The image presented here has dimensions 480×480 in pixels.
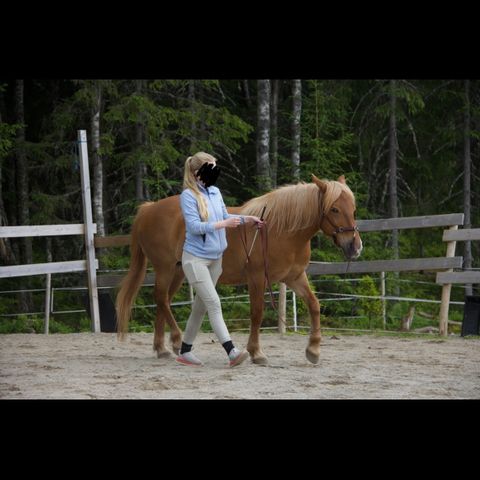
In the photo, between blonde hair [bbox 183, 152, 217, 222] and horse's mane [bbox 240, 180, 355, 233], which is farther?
horse's mane [bbox 240, 180, 355, 233]

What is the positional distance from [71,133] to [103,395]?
34.9ft

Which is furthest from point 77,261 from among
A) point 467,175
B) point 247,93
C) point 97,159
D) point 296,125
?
point 467,175

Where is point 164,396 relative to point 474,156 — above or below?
below

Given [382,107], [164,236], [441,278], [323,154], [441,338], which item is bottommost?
[441,338]

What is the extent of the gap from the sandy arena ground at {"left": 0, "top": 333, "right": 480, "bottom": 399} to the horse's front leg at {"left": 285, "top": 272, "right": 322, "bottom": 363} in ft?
0.35

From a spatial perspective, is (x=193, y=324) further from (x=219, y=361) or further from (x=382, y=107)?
(x=382, y=107)

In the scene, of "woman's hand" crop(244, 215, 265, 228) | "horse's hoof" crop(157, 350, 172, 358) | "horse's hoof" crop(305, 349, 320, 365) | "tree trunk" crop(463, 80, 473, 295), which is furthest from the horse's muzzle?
"tree trunk" crop(463, 80, 473, 295)

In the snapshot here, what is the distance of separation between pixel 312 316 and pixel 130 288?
1927 mm

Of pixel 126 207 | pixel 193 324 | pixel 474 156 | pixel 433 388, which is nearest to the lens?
pixel 433 388

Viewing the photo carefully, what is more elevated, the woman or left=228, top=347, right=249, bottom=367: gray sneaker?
the woman

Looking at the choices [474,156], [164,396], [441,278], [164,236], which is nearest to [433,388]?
[164,396]

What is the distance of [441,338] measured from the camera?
8.11 metres

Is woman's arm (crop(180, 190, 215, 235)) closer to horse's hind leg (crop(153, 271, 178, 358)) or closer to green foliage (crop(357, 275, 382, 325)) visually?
horse's hind leg (crop(153, 271, 178, 358))

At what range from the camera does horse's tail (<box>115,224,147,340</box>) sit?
7.13 m
